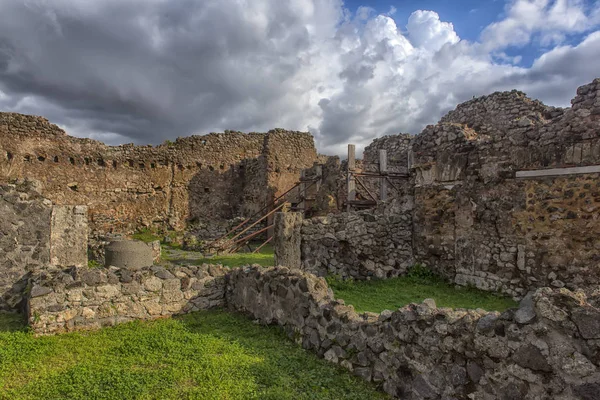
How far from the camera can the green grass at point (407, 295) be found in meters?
7.66

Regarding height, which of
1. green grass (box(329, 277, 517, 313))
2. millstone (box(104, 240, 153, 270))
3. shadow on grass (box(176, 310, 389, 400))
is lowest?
shadow on grass (box(176, 310, 389, 400))

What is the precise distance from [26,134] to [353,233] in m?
16.8

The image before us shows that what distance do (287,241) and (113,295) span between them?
464 centimetres

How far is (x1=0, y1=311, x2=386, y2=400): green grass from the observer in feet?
13.1

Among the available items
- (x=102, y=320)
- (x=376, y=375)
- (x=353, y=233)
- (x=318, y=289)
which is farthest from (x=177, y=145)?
(x=376, y=375)

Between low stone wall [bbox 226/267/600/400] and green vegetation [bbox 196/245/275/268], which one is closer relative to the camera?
low stone wall [bbox 226/267/600/400]

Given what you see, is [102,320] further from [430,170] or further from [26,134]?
[26,134]

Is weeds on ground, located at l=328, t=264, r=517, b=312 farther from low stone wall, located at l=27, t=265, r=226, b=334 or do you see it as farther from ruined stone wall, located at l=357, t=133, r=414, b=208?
ruined stone wall, located at l=357, t=133, r=414, b=208

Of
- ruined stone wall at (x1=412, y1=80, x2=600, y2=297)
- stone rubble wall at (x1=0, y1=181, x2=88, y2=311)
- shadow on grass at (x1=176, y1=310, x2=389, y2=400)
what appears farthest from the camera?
stone rubble wall at (x1=0, y1=181, x2=88, y2=311)

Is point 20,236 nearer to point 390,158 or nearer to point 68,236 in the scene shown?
point 68,236

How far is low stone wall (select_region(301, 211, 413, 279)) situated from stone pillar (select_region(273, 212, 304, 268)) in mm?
199

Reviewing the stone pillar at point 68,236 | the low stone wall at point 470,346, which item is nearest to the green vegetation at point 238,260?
the stone pillar at point 68,236

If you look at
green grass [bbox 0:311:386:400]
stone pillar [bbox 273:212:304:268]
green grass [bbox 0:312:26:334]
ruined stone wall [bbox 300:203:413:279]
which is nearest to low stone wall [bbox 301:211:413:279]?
ruined stone wall [bbox 300:203:413:279]

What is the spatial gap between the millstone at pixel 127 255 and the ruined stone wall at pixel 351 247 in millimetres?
4130
